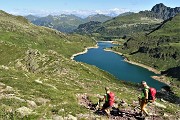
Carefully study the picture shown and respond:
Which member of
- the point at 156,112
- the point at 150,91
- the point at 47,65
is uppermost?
the point at 150,91

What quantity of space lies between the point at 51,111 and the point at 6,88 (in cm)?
1121

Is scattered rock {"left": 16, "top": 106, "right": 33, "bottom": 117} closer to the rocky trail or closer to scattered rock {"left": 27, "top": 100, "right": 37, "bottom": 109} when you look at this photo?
scattered rock {"left": 27, "top": 100, "right": 37, "bottom": 109}

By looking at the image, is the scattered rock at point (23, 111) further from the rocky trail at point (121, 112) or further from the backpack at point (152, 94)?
the backpack at point (152, 94)

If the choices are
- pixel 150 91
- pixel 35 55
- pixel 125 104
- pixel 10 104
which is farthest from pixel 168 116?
pixel 35 55

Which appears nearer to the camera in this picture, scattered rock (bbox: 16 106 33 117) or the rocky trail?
scattered rock (bbox: 16 106 33 117)

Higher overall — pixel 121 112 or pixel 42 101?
pixel 42 101

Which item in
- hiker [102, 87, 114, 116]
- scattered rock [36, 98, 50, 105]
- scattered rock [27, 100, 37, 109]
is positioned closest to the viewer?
hiker [102, 87, 114, 116]

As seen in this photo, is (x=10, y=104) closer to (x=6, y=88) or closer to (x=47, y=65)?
(x=6, y=88)

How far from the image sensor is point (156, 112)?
46.2 m

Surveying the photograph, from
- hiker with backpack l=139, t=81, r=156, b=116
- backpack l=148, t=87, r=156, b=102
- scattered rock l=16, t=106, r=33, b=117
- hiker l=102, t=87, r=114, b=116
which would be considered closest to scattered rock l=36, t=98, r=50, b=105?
scattered rock l=16, t=106, r=33, b=117

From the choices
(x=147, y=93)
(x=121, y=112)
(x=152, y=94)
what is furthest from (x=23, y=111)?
(x=152, y=94)

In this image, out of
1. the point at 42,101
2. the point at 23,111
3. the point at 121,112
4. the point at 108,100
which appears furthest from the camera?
the point at 42,101

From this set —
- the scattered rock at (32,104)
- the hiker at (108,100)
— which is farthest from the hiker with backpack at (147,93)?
the scattered rock at (32,104)

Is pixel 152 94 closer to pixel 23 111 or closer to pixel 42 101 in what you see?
pixel 23 111
